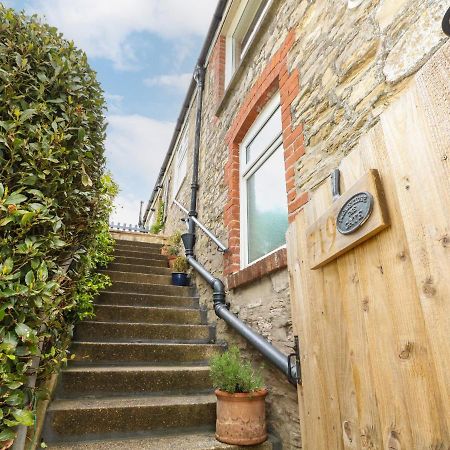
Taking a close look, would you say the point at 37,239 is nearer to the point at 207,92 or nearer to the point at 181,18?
the point at 207,92

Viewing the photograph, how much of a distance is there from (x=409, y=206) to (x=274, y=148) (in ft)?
7.25

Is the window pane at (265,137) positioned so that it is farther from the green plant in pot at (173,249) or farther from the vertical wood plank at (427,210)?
the green plant in pot at (173,249)

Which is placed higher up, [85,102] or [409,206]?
[85,102]

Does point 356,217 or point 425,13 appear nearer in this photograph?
point 356,217

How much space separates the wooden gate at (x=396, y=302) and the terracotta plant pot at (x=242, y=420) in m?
0.72

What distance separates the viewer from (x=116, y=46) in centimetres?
765

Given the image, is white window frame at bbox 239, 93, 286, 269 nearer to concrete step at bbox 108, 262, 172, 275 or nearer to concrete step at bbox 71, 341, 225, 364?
concrete step at bbox 71, 341, 225, 364

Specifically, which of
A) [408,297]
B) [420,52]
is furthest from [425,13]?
[408,297]

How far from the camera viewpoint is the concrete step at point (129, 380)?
2.30m

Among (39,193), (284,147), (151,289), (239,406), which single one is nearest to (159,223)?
(151,289)

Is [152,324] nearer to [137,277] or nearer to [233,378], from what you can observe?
[137,277]

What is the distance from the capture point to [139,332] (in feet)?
10.1

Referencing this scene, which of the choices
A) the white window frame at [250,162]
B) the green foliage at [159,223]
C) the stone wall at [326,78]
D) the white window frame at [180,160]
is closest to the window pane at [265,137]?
the white window frame at [250,162]

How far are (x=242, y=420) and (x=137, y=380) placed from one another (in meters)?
0.99
